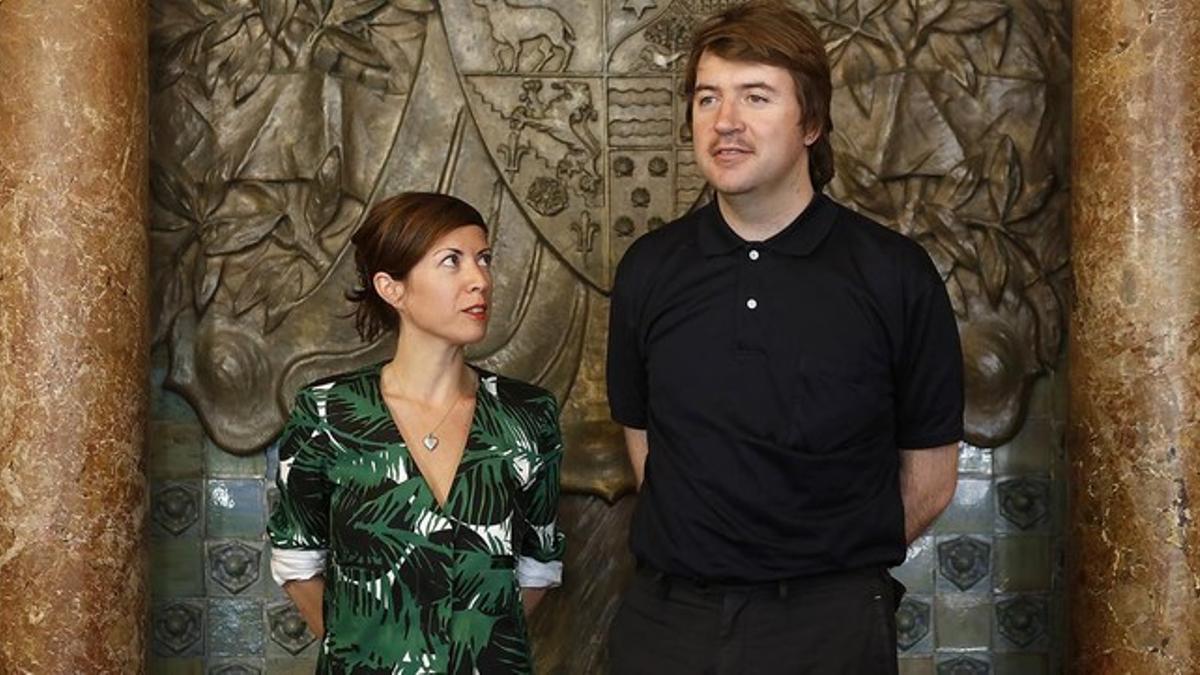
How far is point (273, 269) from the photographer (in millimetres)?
4809

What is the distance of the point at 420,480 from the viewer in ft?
11.4

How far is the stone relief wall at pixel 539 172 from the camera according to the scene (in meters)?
4.80

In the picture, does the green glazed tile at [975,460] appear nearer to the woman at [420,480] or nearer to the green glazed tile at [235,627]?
the woman at [420,480]

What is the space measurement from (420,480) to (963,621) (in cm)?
211

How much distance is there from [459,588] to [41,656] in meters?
1.39

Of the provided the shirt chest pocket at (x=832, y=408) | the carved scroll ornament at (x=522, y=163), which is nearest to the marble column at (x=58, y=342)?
the carved scroll ornament at (x=522, y=163)

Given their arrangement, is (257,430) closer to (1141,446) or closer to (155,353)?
(155,353)

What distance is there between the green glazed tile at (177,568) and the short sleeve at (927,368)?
7.54 feet

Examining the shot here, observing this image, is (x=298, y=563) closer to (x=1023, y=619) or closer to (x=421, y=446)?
(x=421, y=446)

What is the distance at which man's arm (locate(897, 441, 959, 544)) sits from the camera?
11.3 feet

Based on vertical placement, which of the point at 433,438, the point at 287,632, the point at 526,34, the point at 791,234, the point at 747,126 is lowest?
the point at 287,632

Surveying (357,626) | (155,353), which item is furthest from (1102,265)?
(155,353)

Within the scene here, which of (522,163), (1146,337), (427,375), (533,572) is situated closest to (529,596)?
(533,572)

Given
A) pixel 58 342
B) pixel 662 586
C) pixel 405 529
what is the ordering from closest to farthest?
pixel 662 586
pixel 405 529
pixel 58 342
